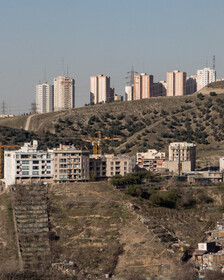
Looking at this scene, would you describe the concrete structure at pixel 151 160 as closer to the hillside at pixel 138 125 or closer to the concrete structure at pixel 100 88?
the hillside at pixel 138 125

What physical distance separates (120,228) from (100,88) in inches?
4191

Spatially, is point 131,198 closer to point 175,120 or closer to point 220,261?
point 220,261

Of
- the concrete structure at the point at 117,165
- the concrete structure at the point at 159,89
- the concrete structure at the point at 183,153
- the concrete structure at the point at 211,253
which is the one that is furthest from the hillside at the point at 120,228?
the concrete structure at the point at 159,89

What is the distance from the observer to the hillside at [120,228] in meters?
66.1

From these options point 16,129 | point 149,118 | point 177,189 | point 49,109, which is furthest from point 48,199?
point 49,109

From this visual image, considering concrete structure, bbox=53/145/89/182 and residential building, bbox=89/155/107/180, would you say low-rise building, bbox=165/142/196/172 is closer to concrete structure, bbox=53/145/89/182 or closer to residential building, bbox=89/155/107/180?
residential building, bbox=89/155/107/180

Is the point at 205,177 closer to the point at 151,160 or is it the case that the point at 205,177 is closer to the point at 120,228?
the point at 151,160

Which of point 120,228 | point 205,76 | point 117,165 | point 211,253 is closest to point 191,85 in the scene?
point 205,76

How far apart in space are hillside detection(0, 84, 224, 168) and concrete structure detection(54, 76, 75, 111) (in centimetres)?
3382

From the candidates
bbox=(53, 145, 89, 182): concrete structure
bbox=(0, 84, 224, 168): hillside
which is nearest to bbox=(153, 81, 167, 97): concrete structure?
bbox=(0, 84, 224, 168): hillside

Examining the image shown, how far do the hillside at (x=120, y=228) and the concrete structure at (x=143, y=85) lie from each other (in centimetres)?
A: 8132

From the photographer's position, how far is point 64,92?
177125 mm

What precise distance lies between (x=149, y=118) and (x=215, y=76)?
5836 centimetres

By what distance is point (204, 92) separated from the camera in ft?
481
